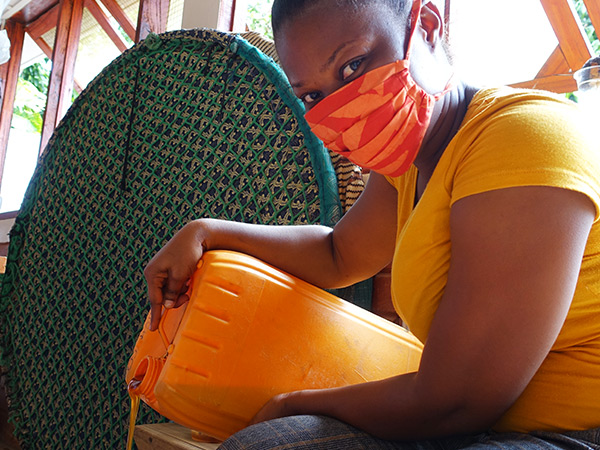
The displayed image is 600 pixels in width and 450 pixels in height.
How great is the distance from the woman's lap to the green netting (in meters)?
0.66

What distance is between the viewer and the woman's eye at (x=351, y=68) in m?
0.84

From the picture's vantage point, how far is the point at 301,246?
3.68ft

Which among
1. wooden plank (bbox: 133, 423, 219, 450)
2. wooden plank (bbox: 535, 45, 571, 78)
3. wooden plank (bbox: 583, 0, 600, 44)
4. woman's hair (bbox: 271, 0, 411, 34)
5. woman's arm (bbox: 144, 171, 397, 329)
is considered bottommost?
wooden plank (bbox: 133, 423, 219, 450)

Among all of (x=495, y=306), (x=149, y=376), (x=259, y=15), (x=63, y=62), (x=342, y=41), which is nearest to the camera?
(x=495, y=306)

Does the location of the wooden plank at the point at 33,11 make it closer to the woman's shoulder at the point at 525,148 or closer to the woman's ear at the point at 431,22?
the woman's ear at the point at 431,22

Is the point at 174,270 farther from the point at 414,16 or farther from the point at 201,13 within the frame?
the point at 201,13

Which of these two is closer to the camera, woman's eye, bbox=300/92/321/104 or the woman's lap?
the woman's lap

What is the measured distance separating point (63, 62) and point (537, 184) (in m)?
3.92

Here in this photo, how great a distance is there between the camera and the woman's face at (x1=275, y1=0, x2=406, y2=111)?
82cm

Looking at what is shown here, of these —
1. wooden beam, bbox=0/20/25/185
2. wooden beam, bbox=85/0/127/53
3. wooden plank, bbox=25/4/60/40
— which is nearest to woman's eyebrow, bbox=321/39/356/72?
wooden beam, bbox=85/0/127/53

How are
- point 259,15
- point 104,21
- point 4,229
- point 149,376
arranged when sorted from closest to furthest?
point 149,376, point 4,229, point 104,21, point 259,15

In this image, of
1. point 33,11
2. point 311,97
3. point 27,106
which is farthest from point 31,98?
point 311,97

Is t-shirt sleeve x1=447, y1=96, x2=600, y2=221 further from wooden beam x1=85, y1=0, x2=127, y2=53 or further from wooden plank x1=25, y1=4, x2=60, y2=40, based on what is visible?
wooden plank x1=25, y1=4, x2=60, y2=40

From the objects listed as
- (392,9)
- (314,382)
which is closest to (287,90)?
(392,9)
